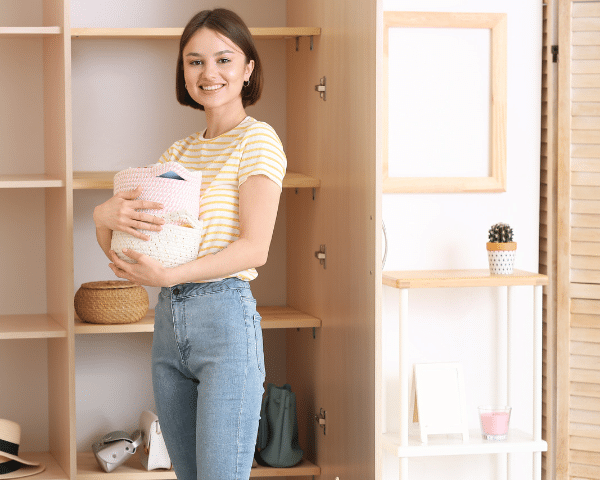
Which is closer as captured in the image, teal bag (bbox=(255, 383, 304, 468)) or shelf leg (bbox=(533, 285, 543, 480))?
shelf leg (bbox=(533, 285, 543, 480))

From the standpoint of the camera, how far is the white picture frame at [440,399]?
2.37 meters

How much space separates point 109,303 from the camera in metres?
2.39

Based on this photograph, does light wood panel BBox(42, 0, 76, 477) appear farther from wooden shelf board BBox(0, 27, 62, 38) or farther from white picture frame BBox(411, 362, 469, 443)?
white picture frame BBox(411, 362, 469, 443)

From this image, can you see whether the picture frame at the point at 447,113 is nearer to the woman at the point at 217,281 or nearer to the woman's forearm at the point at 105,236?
the woman at the point at 217,281

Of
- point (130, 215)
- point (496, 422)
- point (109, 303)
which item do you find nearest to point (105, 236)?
point (130, 215)

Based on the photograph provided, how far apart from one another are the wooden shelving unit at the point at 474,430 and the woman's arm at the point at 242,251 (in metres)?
0.76

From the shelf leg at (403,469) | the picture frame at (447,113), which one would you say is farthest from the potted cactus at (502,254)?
the shelf leg at (403,469)

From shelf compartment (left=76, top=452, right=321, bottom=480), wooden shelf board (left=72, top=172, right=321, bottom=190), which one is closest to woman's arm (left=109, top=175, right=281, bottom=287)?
wooden shelf board (left=72, top=172, right=321, bottom=190)

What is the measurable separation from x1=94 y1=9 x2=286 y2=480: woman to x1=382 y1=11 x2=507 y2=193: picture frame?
835 millimetres

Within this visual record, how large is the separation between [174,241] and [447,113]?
1234 mm

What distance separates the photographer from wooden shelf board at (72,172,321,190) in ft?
7.62

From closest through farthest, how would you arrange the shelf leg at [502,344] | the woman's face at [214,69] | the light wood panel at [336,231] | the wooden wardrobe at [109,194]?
the woman's face at [214,69]
the light wood panel at [336,231]
the wooden wardrobe at [109,194]
the shelf leg at [502,344]

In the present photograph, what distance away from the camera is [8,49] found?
2688 mm

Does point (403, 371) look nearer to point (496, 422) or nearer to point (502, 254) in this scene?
point (496, 422)
